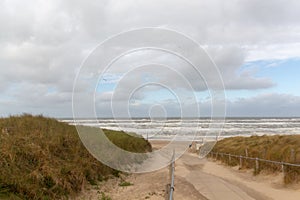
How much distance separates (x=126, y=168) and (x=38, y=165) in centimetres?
917

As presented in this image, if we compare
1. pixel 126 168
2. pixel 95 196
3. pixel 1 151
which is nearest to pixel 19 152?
pixel 1 151

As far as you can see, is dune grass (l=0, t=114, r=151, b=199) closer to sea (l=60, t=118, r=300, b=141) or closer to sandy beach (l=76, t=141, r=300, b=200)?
sandy beach (l=76, t=141, r=300, b=200)

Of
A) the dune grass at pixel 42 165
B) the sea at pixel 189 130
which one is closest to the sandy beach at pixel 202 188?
the dune grass at pixel 42 165

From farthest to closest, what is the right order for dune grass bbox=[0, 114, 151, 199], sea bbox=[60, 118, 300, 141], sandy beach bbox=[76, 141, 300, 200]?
sea bbox=[60, 118, 300, 141] < sandy beach bbox=[76, 141, 300, 200] < dune grass bbox=[0, 114, 151, 199]

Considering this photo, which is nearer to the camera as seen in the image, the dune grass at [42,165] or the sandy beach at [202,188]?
the dune grass at [42,165]

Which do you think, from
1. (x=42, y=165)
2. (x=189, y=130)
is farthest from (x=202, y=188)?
(x=189, y=130)

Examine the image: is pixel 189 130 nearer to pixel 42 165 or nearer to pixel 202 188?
pixel 202 188

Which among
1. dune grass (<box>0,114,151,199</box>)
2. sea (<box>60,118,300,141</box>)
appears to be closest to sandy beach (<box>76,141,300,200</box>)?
dune grass (<box>0,114,151,199</box>)

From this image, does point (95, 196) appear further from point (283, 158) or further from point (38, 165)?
point (283, 158)

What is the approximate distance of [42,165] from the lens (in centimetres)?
1041

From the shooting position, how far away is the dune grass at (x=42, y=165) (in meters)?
8.84

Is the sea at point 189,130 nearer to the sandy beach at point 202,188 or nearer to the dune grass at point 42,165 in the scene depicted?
the sandy beach at point 202,188

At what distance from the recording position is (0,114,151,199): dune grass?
884 centimetres

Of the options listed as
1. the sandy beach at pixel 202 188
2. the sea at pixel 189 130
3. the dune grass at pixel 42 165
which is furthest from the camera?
the sea at pixel 189 130
